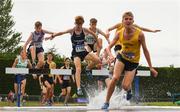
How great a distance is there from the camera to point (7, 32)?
193 feet

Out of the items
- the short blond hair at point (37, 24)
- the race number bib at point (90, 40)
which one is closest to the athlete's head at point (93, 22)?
the race number bib at point (90, 40)

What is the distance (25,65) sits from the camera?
16297 mm

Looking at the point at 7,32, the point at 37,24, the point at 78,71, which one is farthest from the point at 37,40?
the point at 7,32

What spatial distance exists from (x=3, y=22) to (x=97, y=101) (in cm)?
4648

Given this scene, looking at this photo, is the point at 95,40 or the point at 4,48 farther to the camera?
the point at 4,48

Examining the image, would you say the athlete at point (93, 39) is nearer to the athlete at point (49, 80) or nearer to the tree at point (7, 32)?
the athlete at point (49, 80)

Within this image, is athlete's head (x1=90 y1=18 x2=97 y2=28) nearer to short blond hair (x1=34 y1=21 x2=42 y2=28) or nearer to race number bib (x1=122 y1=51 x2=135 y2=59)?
short blond hair (x1=34 y1=21 x2=42 y2=28)

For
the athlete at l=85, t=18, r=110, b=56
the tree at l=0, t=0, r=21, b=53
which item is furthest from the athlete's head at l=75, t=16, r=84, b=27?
the tree at l=0, t=0, r=21, b=53

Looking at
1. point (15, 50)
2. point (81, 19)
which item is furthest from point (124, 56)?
point (15, 50)

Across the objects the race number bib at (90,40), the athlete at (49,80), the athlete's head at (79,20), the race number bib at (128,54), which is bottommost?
the athlete at (49,80)

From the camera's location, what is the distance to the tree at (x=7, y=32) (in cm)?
5812

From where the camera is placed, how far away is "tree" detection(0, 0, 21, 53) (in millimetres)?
58125

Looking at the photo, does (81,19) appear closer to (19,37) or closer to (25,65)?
(25,65)

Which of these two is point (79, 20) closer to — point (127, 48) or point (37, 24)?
point (127, 48)
